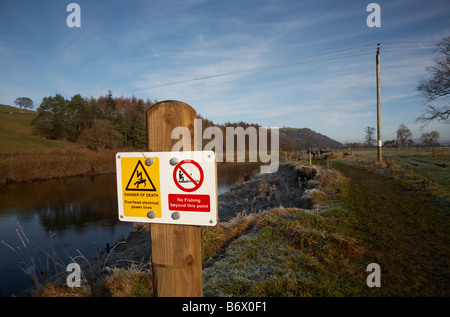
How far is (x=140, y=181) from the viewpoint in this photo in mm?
1608

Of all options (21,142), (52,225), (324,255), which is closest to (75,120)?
(21,142)

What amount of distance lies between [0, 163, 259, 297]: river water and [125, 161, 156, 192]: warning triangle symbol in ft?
15.7

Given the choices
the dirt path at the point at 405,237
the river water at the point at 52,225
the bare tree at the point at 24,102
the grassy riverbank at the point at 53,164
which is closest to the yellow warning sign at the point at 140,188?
the dirt path at the point at 405,237

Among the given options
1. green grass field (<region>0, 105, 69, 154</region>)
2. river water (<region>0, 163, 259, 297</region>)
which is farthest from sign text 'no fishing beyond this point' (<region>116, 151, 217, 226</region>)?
green grass field (<region>0, 105, 69, 154</region>)

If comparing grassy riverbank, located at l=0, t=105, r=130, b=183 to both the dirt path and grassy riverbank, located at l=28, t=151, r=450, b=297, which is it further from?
the dirt path

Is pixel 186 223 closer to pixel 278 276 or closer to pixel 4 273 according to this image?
pixel 278 276

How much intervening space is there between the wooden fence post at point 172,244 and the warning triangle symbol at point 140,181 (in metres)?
0.15

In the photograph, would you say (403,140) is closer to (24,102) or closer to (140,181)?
(140,181)

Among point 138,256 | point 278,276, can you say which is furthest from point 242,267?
point 138,256

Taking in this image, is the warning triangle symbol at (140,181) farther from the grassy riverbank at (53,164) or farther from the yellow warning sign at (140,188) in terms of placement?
the grassy riverbank at (53,164)

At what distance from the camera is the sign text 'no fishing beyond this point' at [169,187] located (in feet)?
4.79

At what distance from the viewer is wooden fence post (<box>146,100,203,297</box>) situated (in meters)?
1.49

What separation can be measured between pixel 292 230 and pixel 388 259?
1.68 m
